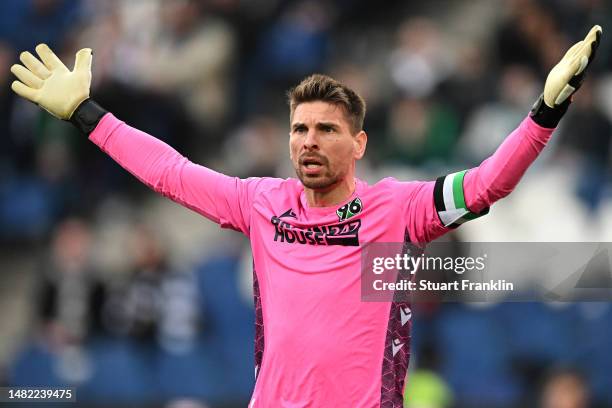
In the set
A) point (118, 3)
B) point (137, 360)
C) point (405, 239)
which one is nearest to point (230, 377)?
point (137, 360)

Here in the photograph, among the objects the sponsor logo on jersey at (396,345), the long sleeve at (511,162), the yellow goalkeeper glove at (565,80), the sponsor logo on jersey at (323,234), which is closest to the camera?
the yellow goalkeeper glove at (565,80)

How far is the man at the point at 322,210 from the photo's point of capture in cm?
445

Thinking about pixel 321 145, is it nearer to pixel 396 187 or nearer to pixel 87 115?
pixel 396 187

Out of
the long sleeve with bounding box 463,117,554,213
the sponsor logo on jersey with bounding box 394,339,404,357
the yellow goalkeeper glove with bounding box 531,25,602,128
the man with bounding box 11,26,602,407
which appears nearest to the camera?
the yellow goalkeeper glove with bounding box 531,25,602,128

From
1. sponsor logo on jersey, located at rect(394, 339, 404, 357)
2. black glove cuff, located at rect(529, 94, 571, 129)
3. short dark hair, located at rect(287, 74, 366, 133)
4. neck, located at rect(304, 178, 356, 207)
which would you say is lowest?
sponsor logo on jersey, located at rect(394, 339, 404, 357)

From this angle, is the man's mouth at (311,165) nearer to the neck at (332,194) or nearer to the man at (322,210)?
the man at (322,210)

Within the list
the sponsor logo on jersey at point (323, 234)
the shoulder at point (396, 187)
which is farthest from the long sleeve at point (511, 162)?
the sponsor logo on jersey at point (323, 234)

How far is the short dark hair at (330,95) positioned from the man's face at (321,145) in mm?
23

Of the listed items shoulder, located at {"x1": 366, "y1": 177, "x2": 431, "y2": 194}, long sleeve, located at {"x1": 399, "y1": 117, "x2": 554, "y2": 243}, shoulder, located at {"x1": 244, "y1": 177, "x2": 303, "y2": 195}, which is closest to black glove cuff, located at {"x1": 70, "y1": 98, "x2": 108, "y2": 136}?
shoulder, located at {"x1": 244, "y1": 177, "x2": 303, "y2": 195}

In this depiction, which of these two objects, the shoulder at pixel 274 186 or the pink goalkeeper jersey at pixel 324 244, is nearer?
the pink goalkeeper jersey at pixel 324 244

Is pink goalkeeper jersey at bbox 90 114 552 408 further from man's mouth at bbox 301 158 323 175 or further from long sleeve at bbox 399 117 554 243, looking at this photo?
man's mouth at bbox 301 158 323 175

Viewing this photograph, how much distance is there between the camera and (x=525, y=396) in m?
8.94

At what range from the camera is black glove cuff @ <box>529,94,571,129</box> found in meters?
4.18

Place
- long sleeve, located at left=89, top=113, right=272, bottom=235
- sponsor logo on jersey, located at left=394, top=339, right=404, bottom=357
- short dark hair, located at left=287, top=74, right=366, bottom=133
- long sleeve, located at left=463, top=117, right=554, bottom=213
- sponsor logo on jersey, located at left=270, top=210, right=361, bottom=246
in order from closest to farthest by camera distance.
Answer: long sleeve, located at left=463, top=117, right=554, bottom=213
sponsor logo on jersey, located at left=394, top=339, right=404, bottom=357
sponsor logo on jersey, located at left=270, top=210, right=361, bottom=246
short dark hair, located at left=287, top=74, right=366, bottom=133
long sleeve, located at left=89, top=113, right=272, bottom=235
